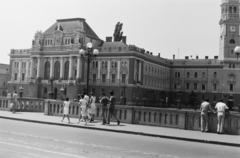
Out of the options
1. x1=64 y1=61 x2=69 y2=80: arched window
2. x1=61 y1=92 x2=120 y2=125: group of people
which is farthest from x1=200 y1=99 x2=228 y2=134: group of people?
x1=64 y1=61 x2=69 y2=80: arched window

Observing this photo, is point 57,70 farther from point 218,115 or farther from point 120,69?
point 218,115

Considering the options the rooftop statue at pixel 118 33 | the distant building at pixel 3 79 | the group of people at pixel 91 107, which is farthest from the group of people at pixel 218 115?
the distant building at pixel 3 79

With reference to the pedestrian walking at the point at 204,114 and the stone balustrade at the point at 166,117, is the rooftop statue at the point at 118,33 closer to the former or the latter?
the stone balustrade at the point at 166,117

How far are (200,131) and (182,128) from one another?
47.2 inches

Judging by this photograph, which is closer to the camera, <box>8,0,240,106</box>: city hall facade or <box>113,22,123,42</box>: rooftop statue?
<box>8,0,240,106</box>: city hall facade

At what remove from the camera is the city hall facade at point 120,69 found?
7806cm

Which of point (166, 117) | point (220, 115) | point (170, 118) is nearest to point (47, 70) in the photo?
point (166, 117)

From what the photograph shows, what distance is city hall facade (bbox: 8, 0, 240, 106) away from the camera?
78062 millimetres

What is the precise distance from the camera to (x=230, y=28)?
9456cm

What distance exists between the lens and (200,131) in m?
18.1

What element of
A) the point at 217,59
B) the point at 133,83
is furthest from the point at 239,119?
the point at 217,59

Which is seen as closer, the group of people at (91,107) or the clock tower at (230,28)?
the group of people at (91,107)

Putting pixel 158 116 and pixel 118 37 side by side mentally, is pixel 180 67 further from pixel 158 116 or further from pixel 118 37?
pixel 158 116

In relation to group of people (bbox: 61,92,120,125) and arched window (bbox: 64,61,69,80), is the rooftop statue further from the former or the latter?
group of people (bbox: 61,92,120,125)
